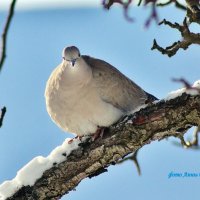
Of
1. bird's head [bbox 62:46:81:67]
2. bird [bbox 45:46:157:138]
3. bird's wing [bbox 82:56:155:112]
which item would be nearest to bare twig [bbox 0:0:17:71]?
bird [bbox 45:46:157:138]

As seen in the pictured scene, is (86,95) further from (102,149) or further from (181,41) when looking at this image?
(181,41)

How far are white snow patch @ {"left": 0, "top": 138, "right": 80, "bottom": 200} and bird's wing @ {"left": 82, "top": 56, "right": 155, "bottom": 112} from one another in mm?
683

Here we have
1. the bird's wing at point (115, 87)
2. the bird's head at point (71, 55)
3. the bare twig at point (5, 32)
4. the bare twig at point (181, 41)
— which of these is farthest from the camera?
the bird's head at point (71, 55)

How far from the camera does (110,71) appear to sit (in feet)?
16.1

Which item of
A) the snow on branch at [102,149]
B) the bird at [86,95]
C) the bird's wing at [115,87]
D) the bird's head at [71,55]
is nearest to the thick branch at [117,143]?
the snow on branch at [102,149]

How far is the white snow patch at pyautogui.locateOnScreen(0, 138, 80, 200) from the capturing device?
4281 mm

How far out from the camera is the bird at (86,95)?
15.2 ft

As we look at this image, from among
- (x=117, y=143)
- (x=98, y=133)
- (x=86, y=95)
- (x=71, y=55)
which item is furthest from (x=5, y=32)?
(x=71, y=55)

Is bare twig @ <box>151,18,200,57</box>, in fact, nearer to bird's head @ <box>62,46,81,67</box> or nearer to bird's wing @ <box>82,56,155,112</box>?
bird's wing @ <box>82,56,155,112</box>

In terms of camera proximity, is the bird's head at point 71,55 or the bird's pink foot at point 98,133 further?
the bird's head at point 71,55

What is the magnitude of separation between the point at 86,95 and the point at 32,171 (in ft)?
3.09

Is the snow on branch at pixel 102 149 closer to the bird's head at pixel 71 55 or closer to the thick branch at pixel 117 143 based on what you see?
the thick branch at pixel 117 143

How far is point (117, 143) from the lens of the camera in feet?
13.3

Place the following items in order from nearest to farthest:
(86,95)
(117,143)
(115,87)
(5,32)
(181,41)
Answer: (5,32)
(181,41)
(117,143)
(86,95)
(115,87)
